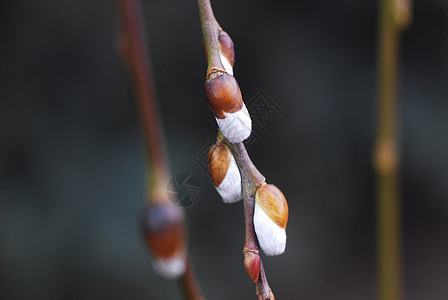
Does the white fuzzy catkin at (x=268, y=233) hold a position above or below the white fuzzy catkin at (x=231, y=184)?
below

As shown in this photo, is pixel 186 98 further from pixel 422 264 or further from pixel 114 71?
pixel 422 264

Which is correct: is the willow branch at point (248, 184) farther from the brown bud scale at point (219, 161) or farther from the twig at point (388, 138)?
the twig at point (388, 138)

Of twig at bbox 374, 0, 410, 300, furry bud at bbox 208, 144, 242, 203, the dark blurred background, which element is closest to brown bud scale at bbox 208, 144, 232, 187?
furry bud at bbox 208, 144, 242, 203

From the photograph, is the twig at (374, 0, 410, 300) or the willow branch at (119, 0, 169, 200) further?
the twig at (374, 0, 410, 300)

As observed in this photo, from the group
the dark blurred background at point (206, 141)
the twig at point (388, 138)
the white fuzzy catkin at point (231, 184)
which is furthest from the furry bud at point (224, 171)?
the dark blurred background at point (206, 141)

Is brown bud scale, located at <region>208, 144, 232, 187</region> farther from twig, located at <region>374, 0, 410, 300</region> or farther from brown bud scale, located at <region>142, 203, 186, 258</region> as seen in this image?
twig, located at <region>374, 0, 410, 300</region>
